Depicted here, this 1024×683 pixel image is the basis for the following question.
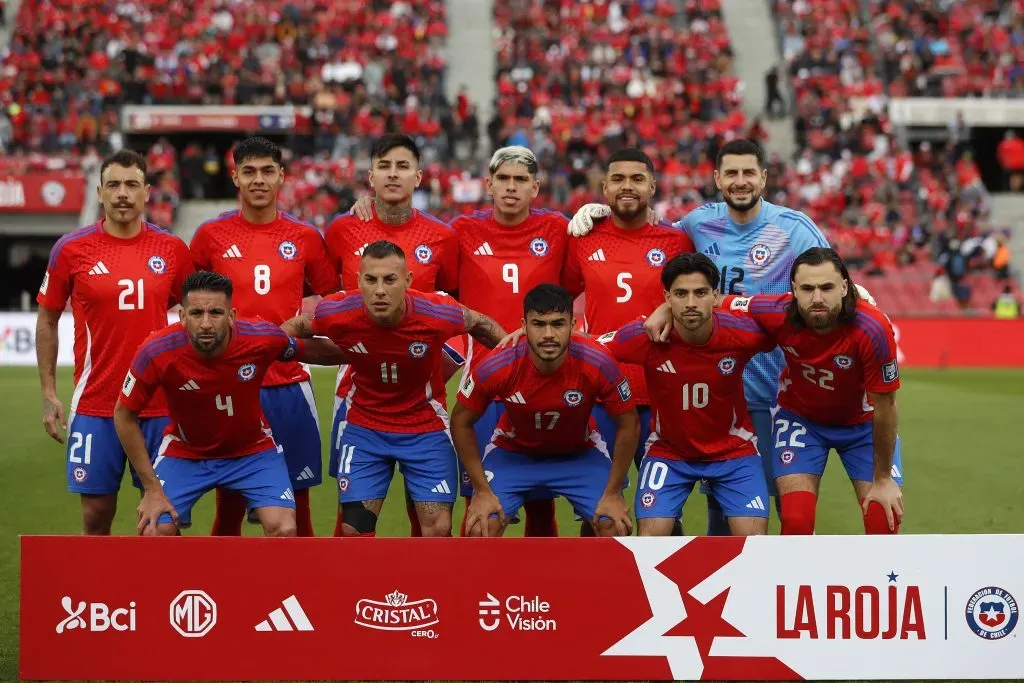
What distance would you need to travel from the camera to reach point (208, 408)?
5992mm

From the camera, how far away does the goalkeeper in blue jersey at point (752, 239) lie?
6.54 metres

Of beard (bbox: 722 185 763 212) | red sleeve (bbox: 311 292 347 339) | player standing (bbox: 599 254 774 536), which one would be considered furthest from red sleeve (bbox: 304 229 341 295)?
beard (bbox: 722 185 763 212)

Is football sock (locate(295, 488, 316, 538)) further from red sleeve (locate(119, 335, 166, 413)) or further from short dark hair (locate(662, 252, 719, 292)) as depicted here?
short dark hair (locate(662, 252, 719, 292))

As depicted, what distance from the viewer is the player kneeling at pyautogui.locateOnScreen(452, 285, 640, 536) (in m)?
5.83

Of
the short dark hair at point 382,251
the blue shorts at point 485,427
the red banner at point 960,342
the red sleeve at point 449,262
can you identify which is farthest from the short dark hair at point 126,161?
the red banner at point 960,342

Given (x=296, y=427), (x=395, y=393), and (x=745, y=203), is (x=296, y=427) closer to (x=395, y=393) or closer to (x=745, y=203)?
(x=395, y=393)

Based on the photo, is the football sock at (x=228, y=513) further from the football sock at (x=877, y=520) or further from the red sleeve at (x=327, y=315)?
the football sock at (x=877, y=520)

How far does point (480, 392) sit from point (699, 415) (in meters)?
1.11

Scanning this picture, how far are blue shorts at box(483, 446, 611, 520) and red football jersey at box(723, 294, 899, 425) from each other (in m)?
1.08

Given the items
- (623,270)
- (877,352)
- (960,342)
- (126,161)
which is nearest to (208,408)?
(126,161)

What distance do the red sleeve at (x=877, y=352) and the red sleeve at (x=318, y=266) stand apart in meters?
2.84

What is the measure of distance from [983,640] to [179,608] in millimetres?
3245

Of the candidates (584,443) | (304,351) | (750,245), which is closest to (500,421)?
(584,443)

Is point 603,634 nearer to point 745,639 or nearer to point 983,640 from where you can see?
point 745,639
